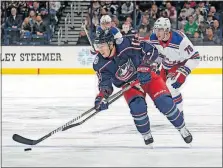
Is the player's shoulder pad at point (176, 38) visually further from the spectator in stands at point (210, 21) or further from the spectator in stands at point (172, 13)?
the spectator in stands at point (172, 13)

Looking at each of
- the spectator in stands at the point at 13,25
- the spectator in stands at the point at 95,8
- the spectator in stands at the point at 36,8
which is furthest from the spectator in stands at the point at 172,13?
the spectator in stands at the point at 13,25

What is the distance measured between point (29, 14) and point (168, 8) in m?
2.61

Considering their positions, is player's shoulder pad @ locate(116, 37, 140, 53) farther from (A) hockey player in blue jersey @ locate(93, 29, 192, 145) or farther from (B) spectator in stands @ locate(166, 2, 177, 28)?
(B) spectator in stands @ locate(166, 2, 177, 28)

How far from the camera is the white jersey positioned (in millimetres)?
5406

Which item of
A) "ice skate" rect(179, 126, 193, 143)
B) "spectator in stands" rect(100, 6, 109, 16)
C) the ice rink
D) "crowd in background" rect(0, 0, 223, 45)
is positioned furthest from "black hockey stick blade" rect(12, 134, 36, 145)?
"spectator in stands" rect(100, 6, 109, 16)

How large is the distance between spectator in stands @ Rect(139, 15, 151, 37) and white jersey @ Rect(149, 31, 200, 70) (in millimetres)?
6778

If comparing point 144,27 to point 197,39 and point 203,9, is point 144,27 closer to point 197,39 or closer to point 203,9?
point 197,39

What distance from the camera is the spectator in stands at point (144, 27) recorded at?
1233cm

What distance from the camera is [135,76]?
500 cm

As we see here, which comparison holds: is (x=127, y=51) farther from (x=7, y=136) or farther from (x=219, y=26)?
(x=219, y=26)

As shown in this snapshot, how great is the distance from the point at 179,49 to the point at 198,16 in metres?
7.54

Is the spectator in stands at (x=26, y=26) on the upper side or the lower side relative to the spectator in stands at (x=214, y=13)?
lower

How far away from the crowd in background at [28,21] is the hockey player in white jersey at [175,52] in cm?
685

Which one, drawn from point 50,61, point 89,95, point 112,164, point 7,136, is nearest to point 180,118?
point 112,164
